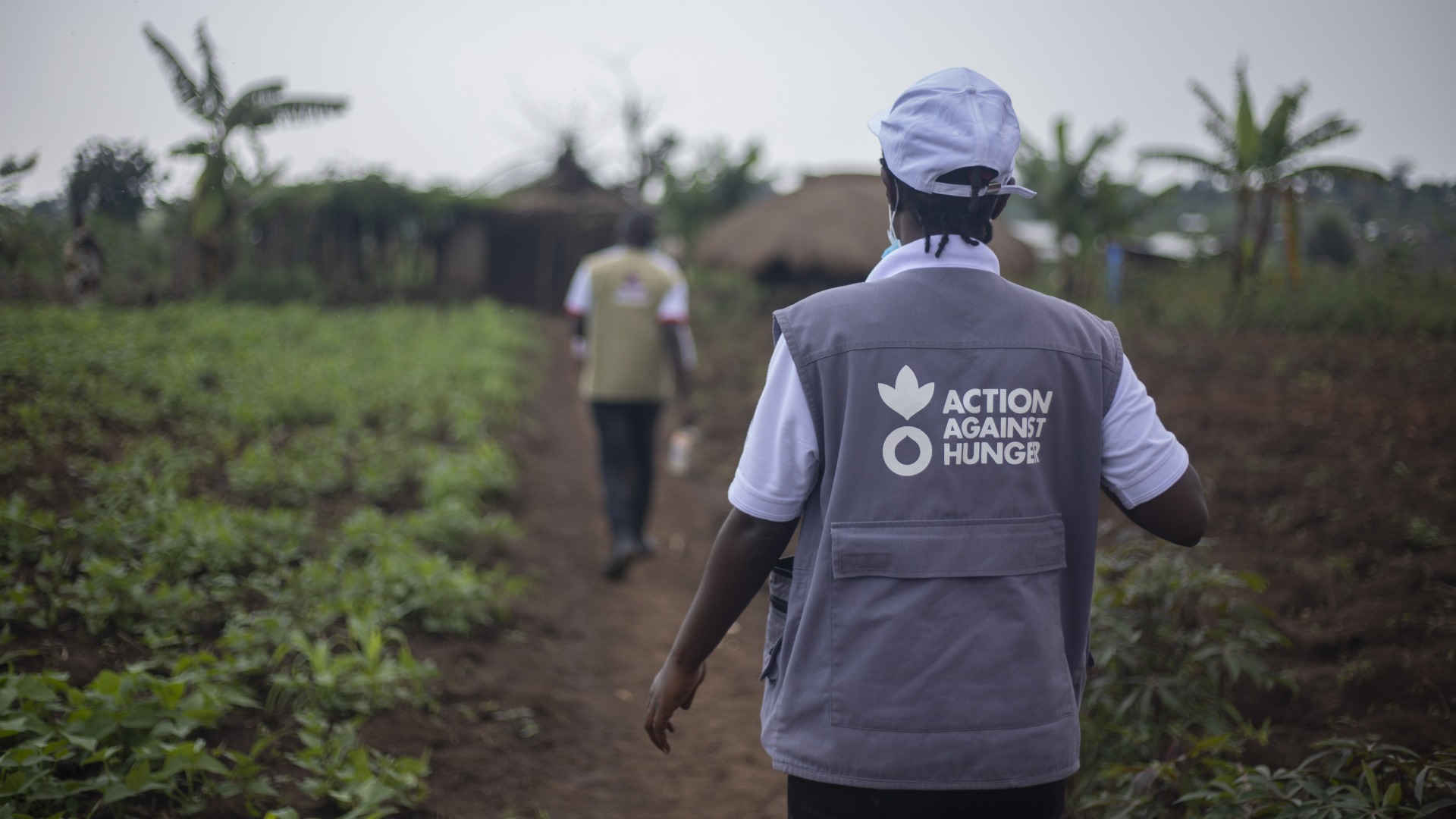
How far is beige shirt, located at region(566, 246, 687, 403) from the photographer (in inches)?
213

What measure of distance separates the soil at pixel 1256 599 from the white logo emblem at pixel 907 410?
201 centimetres

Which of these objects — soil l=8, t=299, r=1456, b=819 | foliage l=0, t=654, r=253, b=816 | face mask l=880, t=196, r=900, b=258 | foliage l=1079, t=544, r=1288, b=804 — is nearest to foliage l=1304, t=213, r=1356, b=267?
soil l=8, t=299, r=1456, b=819

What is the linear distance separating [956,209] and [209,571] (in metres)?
3.34

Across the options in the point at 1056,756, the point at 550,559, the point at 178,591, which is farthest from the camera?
the point at 550,559

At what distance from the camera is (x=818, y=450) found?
62.7 inches

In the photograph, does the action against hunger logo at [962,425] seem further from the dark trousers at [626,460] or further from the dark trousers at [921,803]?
the dark trousers at [626,460]

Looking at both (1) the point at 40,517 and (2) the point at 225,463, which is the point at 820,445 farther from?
(2) the point at 225,463

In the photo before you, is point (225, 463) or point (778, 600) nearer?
point (778, 600)

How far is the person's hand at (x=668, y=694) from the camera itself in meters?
1.77

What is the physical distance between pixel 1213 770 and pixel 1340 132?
1358 cm

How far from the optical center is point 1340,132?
43.7ft

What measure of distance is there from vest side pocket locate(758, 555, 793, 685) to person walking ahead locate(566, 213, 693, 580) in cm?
372

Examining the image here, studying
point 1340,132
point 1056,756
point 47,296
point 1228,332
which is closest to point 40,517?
point 47,296

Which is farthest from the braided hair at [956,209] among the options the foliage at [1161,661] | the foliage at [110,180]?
the foliage at [110,180]
